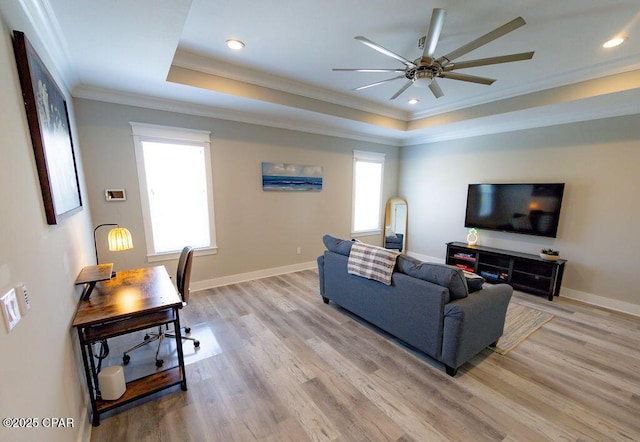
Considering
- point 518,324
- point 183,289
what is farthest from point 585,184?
point 183,289

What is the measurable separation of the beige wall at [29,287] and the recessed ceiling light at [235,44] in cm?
137

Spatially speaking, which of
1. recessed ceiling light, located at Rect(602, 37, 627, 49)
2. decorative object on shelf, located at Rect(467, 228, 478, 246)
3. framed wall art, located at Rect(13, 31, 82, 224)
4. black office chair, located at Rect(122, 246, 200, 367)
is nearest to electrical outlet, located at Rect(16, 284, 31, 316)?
framed wall art, located at Rect(13, 31, 82, 224)

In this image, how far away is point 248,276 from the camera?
13.9 ft

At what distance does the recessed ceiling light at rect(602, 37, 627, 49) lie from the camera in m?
2.29

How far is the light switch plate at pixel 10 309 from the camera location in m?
0.84

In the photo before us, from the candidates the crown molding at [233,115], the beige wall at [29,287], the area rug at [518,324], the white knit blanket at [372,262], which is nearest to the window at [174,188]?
the crown molding at [233,115]

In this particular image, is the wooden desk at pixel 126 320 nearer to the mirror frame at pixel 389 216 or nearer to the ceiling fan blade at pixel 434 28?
the ceiling fan blade at pixel 434 28

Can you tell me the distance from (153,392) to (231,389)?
53 centimetres

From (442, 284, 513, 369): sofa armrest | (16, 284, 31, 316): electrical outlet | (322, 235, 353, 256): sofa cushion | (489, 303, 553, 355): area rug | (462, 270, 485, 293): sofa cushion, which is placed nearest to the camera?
(16, 284, 31, 316): electrical outlet

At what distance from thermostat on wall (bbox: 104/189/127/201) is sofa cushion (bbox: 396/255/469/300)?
11.2 feet

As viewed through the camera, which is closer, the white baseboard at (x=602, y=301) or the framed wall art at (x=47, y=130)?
the framed wall art at (x=47, y=130)

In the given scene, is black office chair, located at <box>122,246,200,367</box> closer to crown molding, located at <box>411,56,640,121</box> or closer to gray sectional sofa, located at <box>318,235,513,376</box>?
gray sectional sofa, located at <box>318,235,513,376</box>

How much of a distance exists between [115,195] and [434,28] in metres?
3.66

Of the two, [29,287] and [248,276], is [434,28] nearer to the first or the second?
[29,287]
